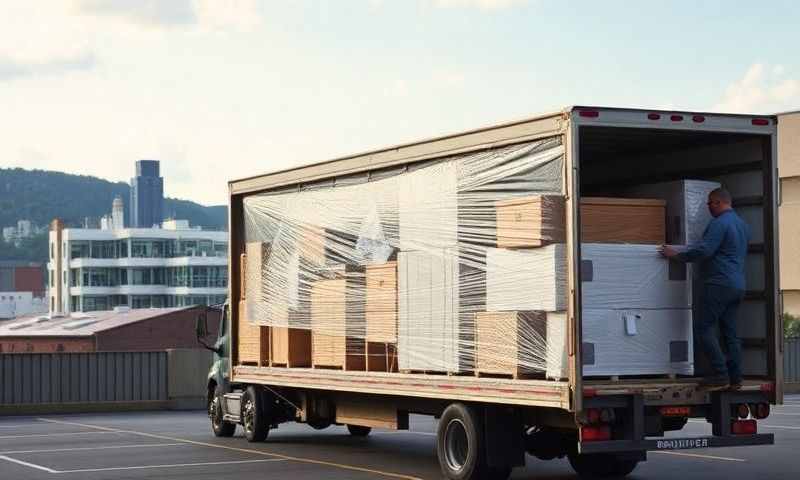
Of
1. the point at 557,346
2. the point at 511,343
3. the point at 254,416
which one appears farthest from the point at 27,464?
the point at 557,346

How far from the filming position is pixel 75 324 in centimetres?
9138

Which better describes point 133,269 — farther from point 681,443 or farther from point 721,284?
point 681,443

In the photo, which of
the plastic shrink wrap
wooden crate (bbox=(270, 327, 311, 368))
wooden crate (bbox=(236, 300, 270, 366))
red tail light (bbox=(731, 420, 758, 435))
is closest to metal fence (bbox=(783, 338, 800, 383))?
wooden crate (bbox=(236, 300, 270, 366))

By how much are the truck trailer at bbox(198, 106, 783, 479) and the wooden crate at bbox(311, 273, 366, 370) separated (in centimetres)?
3

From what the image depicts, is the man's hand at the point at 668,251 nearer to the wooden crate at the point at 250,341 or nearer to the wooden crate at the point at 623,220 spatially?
the wooden crate at the point at 623,220

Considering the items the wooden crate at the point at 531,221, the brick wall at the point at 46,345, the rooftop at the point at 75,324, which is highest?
the wooden crate at the point at 531,221

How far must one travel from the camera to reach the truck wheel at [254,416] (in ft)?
66.2

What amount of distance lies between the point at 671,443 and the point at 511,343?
5.58 feet

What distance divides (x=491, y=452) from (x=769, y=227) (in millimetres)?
3445

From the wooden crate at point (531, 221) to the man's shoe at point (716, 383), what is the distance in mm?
2039

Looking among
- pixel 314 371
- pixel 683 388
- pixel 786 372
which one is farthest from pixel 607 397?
pixel 786 372

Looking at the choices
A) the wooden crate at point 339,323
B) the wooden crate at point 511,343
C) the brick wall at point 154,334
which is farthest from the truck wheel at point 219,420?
the brick wall at point 154,334

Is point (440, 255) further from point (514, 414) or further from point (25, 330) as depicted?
point (25, 330)

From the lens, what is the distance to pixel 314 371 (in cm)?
1753
